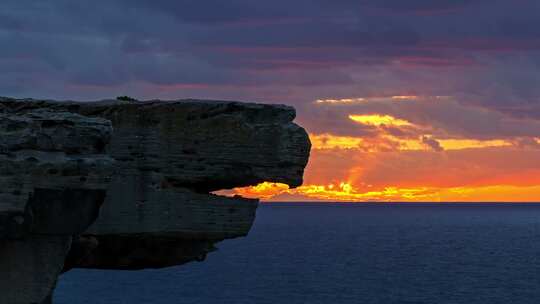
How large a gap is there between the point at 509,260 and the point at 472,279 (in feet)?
98.4

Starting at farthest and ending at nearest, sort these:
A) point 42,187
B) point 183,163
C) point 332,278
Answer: point 332,278
point 183,163
point 42,187

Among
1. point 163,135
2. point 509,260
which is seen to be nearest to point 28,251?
point 163,135

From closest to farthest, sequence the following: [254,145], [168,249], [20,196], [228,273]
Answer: [20,196], [254,145], [168,249], [228,273]

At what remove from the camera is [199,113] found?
19.4m

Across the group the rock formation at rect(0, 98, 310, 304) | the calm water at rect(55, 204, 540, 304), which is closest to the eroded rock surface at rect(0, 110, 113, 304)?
the rock formation at rect(0, 98, 310, 304)

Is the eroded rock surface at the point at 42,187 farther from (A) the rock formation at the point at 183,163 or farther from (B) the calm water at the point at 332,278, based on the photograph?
(B) the calm water at the point at 332,278

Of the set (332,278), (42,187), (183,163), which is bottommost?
(332,278)

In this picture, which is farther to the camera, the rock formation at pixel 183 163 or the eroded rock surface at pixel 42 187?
the rock formation at pixel 183 163

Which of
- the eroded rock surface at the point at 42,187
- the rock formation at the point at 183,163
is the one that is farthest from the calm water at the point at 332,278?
the eroded rock surface at the point at 42,187

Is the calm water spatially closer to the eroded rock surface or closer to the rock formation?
the rock formation

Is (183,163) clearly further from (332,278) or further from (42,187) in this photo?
(332,278)

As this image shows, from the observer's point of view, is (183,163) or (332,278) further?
(332,278)

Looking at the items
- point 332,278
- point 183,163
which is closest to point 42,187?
point 183,163

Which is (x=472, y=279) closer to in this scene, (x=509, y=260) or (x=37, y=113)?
(x=509, y=260)
